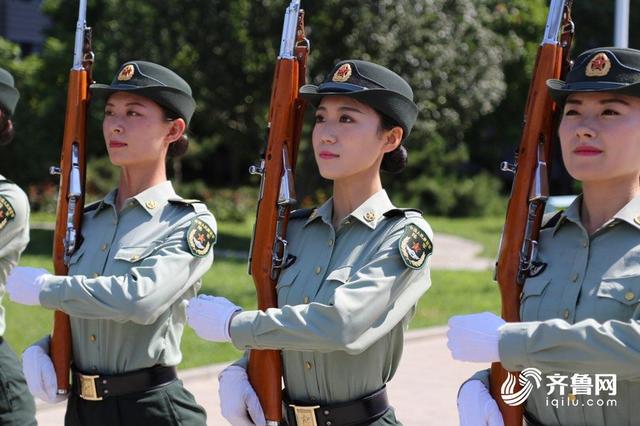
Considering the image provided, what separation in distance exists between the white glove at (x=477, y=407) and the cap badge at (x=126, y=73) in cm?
191

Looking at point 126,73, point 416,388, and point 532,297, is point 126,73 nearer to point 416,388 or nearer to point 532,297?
point 532,297

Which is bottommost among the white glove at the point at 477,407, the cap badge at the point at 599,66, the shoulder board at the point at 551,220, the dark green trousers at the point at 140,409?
the dark green trousers at the point at 140,409

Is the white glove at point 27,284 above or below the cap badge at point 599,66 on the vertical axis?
below

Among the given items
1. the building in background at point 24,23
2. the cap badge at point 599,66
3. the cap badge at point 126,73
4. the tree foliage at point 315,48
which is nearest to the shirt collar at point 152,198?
the cap badge at point 126,73

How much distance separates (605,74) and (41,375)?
100 inches

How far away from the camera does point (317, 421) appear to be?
3561mm

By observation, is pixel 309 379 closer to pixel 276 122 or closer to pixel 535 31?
pixel 276 122

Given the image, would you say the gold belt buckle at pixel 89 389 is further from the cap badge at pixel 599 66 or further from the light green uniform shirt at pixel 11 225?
the cap badge at pixel 599 66

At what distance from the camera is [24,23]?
27906 millimetres

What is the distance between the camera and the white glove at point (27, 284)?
4.06 meters

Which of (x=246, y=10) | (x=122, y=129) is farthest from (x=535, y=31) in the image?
(x=122, y=129)

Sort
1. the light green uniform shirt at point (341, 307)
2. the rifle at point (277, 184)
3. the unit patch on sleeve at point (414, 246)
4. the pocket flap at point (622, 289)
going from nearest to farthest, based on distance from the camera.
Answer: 1. the pocket flap at point (622, 289)
2. the light green uniform shirt at point (341, 307)
3. the unit patch on sleeve at point (414, 246)
4. the rifle at point (277, 184)

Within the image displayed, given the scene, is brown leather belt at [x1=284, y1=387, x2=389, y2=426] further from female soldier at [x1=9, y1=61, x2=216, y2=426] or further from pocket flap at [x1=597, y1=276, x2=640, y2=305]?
pocket flap at [x1=597, y1=276, x2=640, y2=305]

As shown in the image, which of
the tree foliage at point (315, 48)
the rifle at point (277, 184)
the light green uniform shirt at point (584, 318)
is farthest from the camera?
the tree foliage at point (315, 48)
